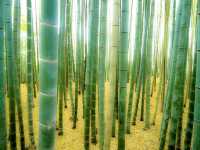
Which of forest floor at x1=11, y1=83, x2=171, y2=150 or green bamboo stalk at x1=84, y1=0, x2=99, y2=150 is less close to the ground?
green bamboo stalk at x1=84, y1=0, x2=99, y2=150

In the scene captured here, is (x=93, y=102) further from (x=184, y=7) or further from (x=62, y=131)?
(x=184, y=7)

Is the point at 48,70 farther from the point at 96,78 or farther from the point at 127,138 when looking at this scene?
the point at 127,138

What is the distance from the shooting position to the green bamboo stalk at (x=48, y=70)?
0.84m

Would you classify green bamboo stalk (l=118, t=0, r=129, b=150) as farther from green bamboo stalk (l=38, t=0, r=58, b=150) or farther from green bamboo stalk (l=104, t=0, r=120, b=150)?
green bamboo stalk (l=38, t=0, r=58, b=150)

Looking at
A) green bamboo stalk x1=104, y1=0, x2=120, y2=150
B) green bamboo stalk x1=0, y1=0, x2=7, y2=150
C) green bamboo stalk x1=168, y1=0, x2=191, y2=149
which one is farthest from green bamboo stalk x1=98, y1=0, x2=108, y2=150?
green bamboo stalk x1=0, y1=0, x2=7, y2=150

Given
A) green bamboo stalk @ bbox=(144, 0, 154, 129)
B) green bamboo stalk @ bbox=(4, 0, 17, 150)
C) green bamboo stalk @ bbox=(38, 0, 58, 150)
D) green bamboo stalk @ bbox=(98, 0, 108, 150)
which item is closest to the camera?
green bamboo stalk @ bbox=(38, 0, 58, 150)

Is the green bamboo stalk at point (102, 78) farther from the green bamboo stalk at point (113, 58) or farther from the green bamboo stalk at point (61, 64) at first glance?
the green bamboo stalk at point (61, 64)

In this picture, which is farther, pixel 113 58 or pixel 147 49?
pixel 147 49

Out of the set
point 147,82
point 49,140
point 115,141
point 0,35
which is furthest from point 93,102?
point 49,140

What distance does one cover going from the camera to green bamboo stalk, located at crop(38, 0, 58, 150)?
0.84 metres

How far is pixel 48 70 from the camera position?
34.3 inches

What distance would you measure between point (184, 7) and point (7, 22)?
1553 mm

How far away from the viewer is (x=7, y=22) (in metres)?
2.02

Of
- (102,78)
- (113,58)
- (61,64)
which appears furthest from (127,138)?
(113,58)
